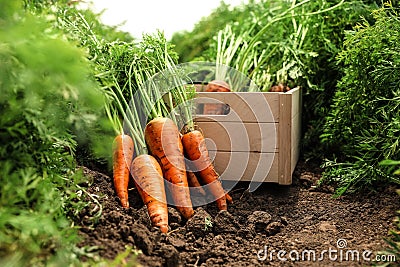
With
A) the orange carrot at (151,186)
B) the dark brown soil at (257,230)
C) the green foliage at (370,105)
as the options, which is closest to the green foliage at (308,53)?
the green foliage at (370,105)

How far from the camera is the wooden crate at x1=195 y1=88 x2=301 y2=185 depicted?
2.46 metres

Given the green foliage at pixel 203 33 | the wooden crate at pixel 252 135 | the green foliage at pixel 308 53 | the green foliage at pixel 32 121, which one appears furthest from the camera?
the green foliage at pixel 203 33

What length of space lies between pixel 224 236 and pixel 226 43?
1882 millimetres

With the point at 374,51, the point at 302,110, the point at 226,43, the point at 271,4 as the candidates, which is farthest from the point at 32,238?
the point at 271,4

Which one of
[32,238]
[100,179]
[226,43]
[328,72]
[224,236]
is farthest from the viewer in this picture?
[226,43]

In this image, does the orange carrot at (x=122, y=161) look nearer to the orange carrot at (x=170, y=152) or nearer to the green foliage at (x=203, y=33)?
the orange carrot at (x=170, y=152)

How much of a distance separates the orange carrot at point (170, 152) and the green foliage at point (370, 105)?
724 mm

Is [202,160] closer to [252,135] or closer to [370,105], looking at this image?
[252,135]

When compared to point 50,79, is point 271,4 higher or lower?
higher

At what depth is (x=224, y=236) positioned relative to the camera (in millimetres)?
1964

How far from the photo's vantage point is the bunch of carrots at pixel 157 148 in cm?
212

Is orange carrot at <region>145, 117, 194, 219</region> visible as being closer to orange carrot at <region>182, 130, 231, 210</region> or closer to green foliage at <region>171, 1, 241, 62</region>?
orange carrot at <region>182, 130, 231, 210</region>

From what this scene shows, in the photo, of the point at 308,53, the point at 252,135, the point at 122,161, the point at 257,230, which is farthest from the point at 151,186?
the point at 308,53

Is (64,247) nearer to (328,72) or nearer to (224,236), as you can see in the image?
(224,236)
